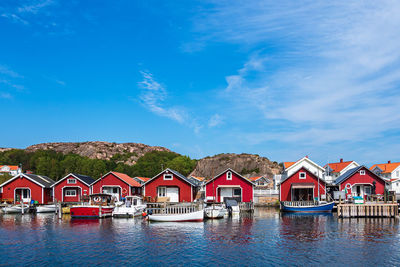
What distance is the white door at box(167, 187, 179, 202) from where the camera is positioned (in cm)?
6394

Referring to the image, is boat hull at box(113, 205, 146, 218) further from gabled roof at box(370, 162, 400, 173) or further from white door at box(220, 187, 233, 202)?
gabled roof at box(370, 162, 400, 173)

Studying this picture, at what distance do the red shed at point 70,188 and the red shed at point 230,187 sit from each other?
75.5 feet

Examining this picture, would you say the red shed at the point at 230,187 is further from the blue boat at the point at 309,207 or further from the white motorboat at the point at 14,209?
the white motorboat at the point at 14,209

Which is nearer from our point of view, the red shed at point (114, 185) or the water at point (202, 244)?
the water at point (202, 244)

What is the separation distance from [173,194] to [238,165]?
91.3 meters

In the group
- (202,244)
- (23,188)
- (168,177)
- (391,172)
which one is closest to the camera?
(202,244)

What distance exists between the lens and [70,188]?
219 feet

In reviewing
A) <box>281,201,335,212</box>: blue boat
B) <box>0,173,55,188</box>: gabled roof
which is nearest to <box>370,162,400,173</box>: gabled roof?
<box>281,201,335,212</box>: blue boat

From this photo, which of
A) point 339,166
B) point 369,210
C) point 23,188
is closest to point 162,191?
point 23,188

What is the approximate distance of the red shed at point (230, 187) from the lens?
63844 mm

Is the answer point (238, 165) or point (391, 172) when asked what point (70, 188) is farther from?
point (238, 165)

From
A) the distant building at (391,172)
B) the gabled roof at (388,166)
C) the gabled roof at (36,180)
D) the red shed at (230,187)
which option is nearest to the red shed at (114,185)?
the gabled roof at (36,180)

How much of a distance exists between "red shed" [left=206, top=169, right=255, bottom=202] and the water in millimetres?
21386

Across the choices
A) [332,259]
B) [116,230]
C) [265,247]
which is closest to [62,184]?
[116,230]
